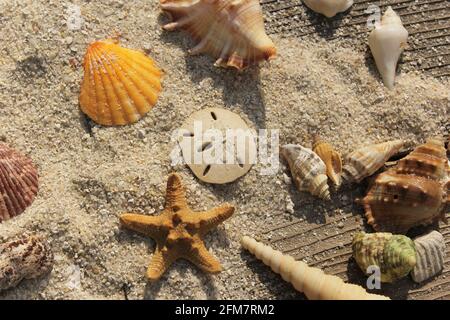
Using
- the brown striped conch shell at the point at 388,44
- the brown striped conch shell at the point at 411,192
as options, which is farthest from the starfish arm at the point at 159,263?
the brown striped conch shell at the point at 388,44

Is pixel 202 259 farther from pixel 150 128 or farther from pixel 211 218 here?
pixel 150 128

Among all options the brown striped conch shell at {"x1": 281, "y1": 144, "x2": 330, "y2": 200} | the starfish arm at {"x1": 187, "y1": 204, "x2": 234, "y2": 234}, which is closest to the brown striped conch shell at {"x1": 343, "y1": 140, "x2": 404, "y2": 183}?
the brown striped conch shell at {"x1": 281, "y1": 144, "x2": 330, "y2": 200}

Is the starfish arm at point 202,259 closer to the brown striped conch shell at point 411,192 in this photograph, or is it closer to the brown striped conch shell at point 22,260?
the brown striped conch shell at point 22,260

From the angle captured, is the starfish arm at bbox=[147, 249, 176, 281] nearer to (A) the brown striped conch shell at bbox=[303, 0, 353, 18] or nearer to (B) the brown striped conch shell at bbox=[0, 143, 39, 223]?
(B) the brown striped conch shell at bbox=[0, 143, 39, 223]

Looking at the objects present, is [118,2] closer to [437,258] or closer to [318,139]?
[318,139]

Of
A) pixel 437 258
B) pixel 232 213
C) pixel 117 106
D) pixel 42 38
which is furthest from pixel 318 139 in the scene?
pixel 42 38
